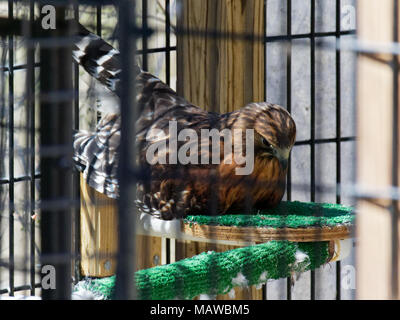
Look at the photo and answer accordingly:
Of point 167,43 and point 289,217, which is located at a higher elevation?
point 167,43

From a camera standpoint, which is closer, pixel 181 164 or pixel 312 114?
pixel 181 164

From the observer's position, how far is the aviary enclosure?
78 centimetres

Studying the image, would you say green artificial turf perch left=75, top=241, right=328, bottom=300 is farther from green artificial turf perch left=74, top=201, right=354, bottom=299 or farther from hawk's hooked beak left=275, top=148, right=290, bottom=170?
hawk's hooked beak left=275, top=148, right=290, bottom=170

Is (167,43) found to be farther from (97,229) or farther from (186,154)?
(97,229)

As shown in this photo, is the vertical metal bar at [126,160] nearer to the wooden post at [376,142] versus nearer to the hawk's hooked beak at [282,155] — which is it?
the wooden post at [376,142]

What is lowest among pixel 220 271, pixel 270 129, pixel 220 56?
pixel 220 271

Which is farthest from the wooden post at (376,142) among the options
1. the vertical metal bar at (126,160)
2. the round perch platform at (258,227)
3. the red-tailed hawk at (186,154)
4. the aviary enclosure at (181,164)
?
the red-tailed hawk at (186,154)

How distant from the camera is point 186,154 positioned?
2049 millimetres

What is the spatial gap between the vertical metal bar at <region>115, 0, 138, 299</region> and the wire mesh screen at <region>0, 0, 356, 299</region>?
9.8 inches

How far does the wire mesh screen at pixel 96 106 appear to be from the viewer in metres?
0.90

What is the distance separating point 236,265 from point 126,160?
1.04 m

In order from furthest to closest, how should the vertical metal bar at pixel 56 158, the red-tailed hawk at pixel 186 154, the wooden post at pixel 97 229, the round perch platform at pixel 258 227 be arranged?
the wooden post at pixel 97 229, the red-tailed hawk at pixel 186 154, the round perch platform at pixel 258 227, the vertical metal bar at pixel 56 158

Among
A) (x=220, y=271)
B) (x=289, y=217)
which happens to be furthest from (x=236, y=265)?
(x=289, y=217)

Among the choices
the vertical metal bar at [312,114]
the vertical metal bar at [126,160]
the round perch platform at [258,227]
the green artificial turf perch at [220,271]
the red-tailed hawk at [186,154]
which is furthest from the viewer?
the vertical metal bar at [312,114]
